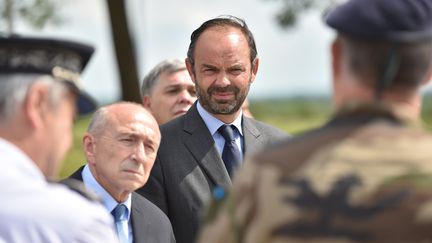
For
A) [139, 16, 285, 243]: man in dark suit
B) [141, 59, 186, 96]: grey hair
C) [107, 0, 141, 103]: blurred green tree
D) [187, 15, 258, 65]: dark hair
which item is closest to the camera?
[139, 16, 285, 243]: man in dark suit

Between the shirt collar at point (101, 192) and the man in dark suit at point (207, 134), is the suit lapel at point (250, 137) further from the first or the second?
the shirt collar at point (101, 192)

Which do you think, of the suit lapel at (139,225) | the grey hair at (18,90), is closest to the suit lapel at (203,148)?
the suit lapel at (139,225)

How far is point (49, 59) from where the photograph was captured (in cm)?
337

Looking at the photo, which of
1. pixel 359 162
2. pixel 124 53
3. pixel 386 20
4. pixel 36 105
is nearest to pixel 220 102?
pixel 36 105

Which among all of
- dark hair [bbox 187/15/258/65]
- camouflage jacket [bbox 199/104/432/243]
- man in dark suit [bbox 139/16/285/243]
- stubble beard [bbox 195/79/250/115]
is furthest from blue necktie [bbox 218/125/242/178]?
camouflage jacket [bbox 199/104/432/243]

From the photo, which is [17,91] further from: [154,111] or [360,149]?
[154,111]

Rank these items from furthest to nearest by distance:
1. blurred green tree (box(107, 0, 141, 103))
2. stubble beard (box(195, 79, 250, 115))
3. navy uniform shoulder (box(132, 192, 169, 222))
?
blurred green tree (box(107, 0, 141, 103)), stubble beard (box(195, 79, 250, 115)), navy uniform shoulder (box(132, 192, 169, 222))

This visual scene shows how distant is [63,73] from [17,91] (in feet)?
0.66

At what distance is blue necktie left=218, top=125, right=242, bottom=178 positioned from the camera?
632 cm

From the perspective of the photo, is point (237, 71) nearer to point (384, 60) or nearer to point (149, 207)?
point (149, 207)

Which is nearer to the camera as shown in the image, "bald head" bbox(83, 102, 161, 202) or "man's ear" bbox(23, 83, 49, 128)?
"man's ear" bbox(23, 83, 49, 128)

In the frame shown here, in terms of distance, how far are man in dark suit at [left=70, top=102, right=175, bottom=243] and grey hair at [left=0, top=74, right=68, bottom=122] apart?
2304 millimetres

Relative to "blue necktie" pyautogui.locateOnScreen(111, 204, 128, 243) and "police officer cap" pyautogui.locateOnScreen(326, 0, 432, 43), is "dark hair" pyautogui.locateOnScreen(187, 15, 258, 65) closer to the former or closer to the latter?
"blue necktie" pyautogui.locateOnScreen(111, 204, 128, 243)

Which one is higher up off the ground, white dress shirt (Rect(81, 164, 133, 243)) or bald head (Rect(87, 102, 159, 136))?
bald head (Rect(87, 102, 159, 136))
